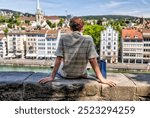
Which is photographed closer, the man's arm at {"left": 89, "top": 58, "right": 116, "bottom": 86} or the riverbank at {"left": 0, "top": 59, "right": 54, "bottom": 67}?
the man's arm at {"left": 89, "top": 58, "right": 116, "bottom": 86}

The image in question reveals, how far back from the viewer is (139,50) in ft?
137

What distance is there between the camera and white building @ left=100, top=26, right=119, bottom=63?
40.9 metres

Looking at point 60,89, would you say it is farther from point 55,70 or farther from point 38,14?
point 38,14

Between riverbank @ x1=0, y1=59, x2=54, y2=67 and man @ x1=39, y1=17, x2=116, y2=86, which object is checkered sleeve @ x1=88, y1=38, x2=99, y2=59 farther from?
riverbank @ x1=0, y1=59, x2=54, y2=67

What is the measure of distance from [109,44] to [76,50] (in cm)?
3911

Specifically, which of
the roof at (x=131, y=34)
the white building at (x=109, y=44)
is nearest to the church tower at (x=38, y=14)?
the white building at (x=109, y=44)

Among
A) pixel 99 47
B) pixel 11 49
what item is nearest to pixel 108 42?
pixel 99 47

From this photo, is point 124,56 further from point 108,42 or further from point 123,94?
point 123,94

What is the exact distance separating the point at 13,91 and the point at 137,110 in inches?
30.7

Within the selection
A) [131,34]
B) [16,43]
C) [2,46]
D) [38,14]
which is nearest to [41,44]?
[16,43]

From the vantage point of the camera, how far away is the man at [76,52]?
2.20 metres

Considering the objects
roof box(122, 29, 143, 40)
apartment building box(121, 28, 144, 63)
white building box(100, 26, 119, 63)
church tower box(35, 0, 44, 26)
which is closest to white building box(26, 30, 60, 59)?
white building box(100, 26, 119, 63)

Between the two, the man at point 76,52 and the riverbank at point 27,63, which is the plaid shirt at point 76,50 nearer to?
the man at point 76,52

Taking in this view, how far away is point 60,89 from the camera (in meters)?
2.18
